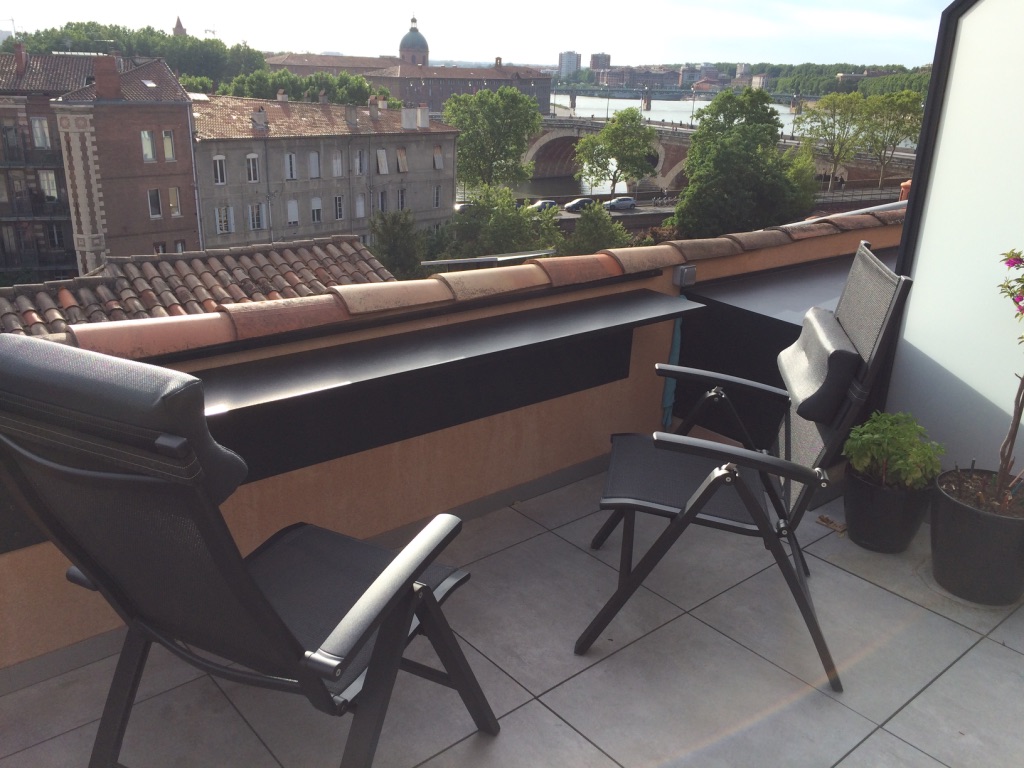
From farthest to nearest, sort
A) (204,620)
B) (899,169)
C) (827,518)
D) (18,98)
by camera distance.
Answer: (899,169) → (18,98) → (827,518) → (204,620)

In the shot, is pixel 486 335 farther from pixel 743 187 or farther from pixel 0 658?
pixel 743 187

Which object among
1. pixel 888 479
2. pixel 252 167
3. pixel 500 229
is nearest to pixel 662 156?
pixel 500 229

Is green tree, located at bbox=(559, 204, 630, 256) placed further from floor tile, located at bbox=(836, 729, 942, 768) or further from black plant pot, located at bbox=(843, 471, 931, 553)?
floor tile, located at bbox=(836, 729, 942, 768)

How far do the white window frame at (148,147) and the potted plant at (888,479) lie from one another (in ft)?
100

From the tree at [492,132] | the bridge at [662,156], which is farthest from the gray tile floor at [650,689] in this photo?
the tree at [492,132]

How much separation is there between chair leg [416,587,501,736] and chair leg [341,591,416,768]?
98mm

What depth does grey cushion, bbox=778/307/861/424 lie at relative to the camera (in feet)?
7.71

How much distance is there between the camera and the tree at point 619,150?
53875 millimetres

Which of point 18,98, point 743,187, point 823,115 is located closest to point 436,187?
point 743,187

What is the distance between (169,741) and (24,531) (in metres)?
0.68

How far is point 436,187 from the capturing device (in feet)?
122

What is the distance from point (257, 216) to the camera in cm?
3206

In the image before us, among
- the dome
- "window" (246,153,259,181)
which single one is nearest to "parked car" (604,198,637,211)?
"window" (246,153,259,181)

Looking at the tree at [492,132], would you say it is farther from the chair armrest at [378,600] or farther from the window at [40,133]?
the chair armrest at [378,600]
